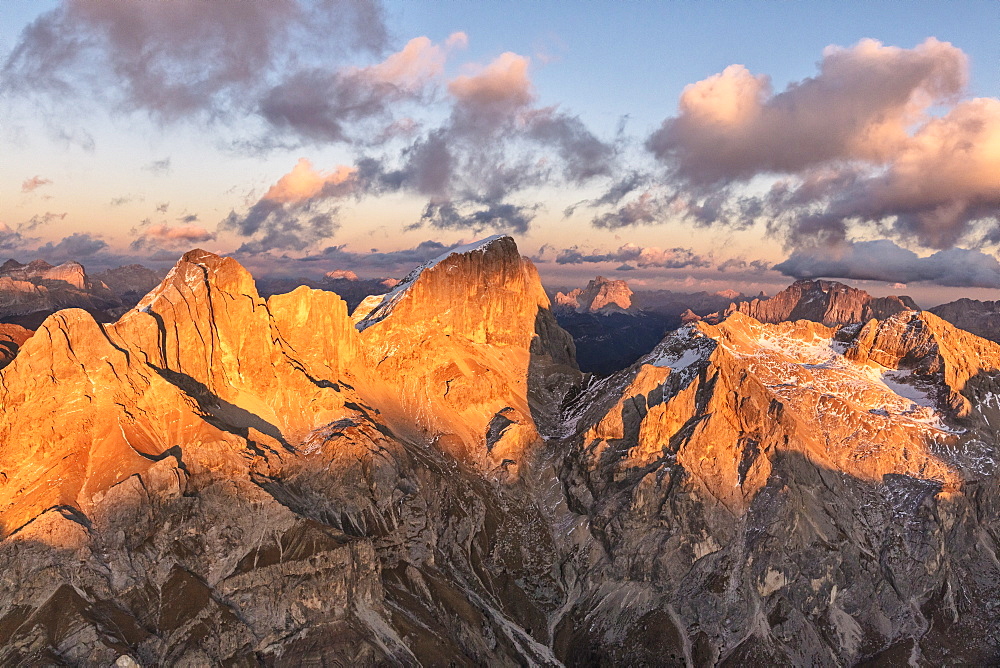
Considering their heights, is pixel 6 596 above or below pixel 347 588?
above

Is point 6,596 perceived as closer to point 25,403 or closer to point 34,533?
point 34,533

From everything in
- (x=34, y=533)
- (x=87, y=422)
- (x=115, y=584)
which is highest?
(x=87, y=422)

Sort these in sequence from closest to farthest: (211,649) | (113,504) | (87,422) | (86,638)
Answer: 1. (86,638)
2. (211,649)
3. (113,504)
4. (87,422)

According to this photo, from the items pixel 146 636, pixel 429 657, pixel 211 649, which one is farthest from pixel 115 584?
pixel 429 657

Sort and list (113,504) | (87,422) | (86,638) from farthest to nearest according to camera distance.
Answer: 1. (87,422)
2. (113,504)
3. (86,638)

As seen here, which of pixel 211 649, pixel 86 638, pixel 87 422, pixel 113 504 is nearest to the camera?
pixel 86 638

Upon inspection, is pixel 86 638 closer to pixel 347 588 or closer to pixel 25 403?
pixel 347 588

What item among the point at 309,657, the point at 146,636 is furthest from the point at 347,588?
the point at 146,636

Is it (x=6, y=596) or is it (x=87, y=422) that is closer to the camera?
(x=6, y=596)

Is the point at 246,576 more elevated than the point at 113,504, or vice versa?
the point at 113,504
